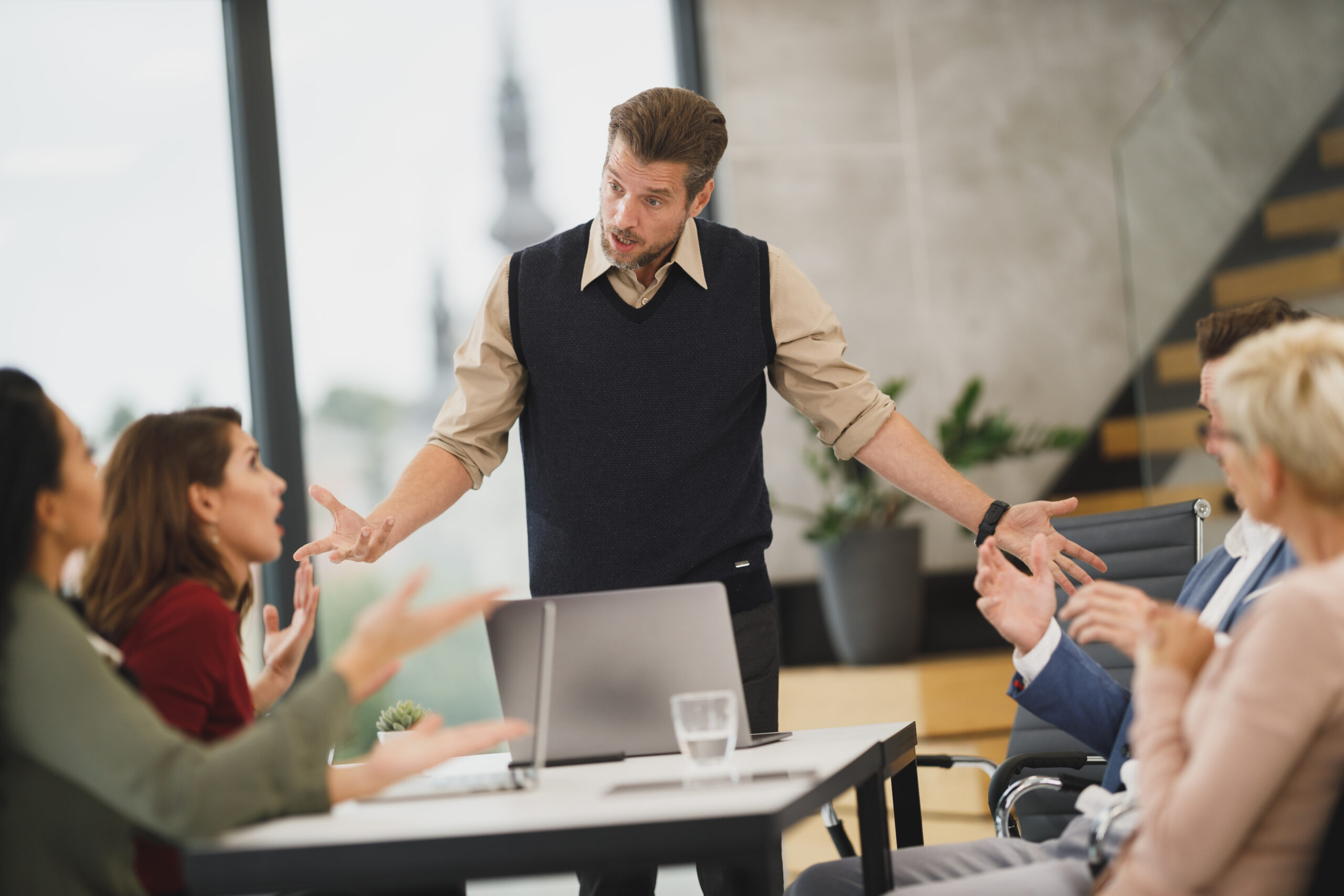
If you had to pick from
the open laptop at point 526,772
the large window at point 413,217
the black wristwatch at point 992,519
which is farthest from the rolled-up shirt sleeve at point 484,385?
the large window at point 413,217

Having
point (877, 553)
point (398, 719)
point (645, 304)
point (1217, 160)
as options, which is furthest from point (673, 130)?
point (1217, 160)

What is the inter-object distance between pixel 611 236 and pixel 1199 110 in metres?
3.65

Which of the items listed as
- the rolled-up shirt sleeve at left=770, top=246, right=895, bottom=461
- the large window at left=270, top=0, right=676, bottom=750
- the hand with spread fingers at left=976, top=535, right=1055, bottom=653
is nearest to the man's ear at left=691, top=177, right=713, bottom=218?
the rolled-up shirt sleeve at left=770, top=246, right=895, bottom=461

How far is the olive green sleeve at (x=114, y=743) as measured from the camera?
4.07 ft

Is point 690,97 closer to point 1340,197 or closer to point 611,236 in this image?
point 611,236

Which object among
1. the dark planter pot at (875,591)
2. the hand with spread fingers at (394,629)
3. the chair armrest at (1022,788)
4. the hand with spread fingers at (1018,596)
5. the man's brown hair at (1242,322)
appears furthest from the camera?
the dark planter pot at (875,591)

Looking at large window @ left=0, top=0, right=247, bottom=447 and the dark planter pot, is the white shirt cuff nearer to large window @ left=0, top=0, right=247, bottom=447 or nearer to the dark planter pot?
the dark planter pot

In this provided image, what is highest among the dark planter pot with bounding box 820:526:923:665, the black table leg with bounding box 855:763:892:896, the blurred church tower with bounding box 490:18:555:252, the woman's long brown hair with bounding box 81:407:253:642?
the blurred church tower with bounding box 490:18:555:252

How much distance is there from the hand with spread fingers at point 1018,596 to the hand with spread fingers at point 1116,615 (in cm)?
33

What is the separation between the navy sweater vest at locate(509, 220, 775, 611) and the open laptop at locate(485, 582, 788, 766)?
1.84 ft

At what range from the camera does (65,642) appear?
126cm

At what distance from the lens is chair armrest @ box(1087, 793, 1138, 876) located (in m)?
1.50

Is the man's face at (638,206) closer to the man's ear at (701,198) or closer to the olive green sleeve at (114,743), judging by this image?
the man's ear at (701,198)

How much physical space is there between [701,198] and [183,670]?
1.36m
